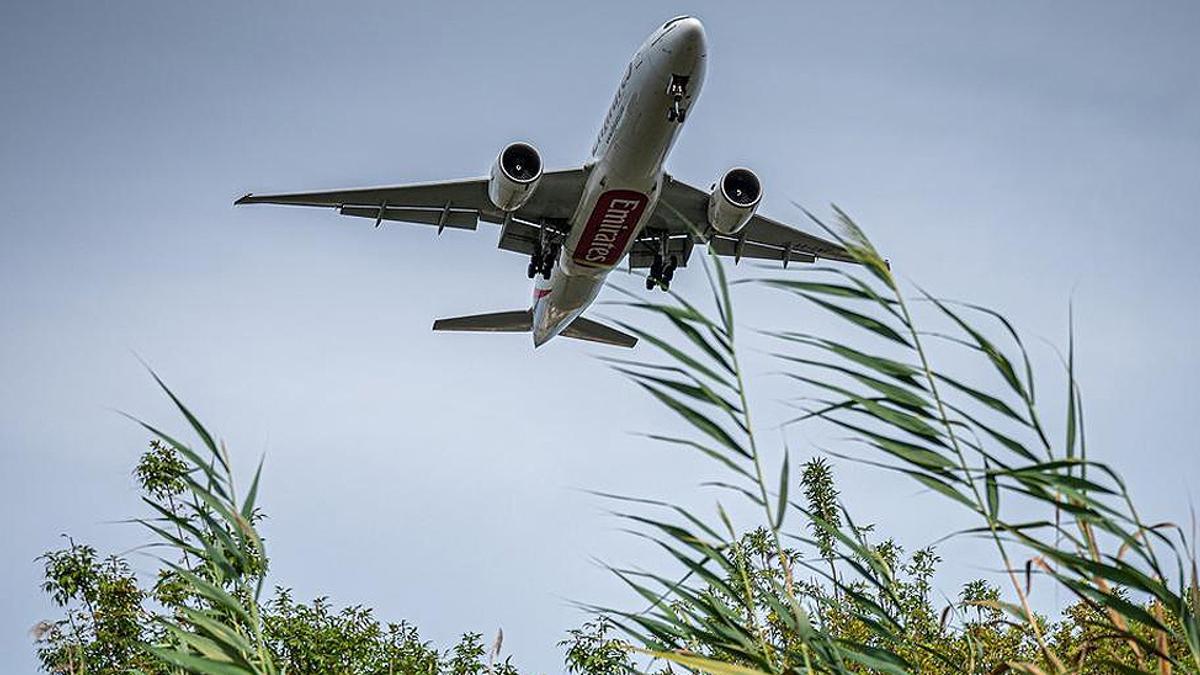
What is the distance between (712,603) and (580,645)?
14.2 metres

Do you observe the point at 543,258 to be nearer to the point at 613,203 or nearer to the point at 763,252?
the point at 613,203

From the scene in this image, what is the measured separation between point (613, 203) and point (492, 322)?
8.76 metres

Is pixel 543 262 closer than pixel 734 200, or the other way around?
pixel 734 200

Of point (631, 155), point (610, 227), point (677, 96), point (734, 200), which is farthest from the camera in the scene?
point (734, 200)

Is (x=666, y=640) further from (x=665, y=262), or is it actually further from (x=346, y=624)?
(x=665, y=262)

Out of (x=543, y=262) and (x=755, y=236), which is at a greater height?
(x=755, y=236)

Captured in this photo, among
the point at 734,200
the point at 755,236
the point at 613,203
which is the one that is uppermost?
the point at 755,236

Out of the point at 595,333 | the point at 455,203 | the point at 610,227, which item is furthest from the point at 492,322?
the point at 610,227

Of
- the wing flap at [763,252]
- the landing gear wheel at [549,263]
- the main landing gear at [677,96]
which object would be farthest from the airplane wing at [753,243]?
the main landing gear at [677,96]

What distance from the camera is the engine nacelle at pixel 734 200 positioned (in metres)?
22.4

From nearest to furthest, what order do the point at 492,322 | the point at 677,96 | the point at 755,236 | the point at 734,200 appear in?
the point at 677,96 → the point at 734,200 → the point at 755,236 → the point at 492,322

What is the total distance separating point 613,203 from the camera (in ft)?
68.4

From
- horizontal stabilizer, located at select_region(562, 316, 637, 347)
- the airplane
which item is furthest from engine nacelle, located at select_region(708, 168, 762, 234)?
horizontal stabilizer, located at select_region(562, 316, 637, 347)

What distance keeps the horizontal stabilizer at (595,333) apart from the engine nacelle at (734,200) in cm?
689
